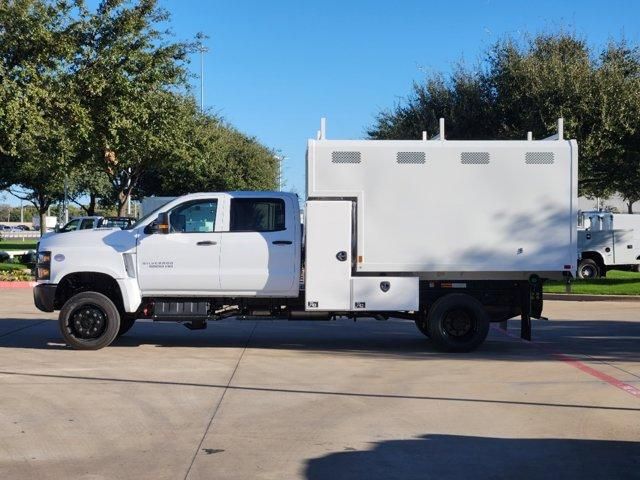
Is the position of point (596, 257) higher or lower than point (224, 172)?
lower

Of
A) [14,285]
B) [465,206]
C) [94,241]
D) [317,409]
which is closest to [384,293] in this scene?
[465,206]

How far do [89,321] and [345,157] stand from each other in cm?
449

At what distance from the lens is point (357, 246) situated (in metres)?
11.7

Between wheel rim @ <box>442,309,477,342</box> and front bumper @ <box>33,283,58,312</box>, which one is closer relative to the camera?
front bumper @ <box>33,283,58,312</box>

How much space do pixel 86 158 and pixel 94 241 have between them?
1244 cm

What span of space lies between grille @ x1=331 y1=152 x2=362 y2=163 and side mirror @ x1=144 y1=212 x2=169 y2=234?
2.59 m

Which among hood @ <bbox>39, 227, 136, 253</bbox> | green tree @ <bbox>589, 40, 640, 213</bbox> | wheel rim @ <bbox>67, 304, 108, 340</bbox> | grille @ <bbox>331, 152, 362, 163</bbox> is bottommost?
wheel rim @ <bbox>67, 304, 108, 340</bbox>

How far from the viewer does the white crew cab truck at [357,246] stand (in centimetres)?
1170

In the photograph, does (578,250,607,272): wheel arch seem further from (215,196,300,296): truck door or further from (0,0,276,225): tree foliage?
(215,196,300,296): truck door

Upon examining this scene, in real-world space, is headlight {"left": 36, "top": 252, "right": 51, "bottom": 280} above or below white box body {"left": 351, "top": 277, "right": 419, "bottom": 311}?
above

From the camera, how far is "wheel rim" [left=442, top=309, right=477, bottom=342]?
12.2 meters

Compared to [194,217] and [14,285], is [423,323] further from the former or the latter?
[14,285]

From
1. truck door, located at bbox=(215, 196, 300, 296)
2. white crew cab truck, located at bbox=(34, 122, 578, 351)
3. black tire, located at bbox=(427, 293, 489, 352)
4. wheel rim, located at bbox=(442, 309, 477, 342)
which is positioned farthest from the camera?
wheel rim, located at bbox=(442, 309, 477, 342)

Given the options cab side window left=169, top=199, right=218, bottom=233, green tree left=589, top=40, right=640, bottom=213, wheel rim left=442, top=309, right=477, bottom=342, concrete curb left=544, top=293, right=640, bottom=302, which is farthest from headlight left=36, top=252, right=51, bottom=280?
green tree left=589, top=40, right=640, bottom=213
